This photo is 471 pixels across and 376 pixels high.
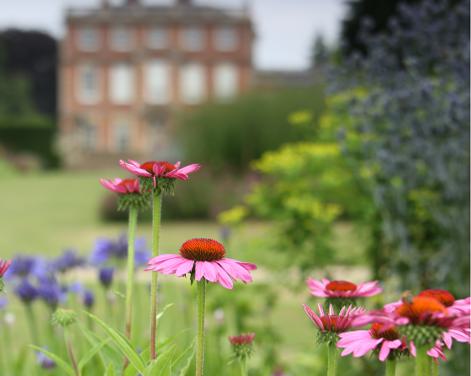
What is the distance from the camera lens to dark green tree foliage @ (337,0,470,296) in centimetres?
332

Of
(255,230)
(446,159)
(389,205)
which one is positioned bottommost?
(255,230)

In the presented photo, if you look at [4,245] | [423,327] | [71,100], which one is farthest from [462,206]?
[71,100]

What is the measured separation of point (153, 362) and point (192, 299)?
2.20 m

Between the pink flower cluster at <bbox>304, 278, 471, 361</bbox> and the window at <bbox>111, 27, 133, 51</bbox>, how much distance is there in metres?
37.0

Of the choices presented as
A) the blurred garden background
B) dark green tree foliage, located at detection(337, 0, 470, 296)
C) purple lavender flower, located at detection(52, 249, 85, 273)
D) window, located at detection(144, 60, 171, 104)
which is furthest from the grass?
window, located at detection(144, 60, 171, 104)

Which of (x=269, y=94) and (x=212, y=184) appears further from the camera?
(x=269, y=94)

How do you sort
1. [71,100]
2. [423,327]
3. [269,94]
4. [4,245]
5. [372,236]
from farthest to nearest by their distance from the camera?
[71,100] → [269,94] → [4,245] → [372,236] → [423,327]

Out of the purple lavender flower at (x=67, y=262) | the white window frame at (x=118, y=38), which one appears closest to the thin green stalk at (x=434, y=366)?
the purple lavender flower at (x=67, y=262)

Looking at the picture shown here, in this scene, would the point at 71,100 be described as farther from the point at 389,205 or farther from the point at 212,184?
the point at 389,205

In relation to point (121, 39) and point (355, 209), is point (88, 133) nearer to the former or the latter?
point (121, 39)

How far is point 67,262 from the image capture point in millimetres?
2543

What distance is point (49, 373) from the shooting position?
214cm

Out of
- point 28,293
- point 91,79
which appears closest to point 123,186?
point 28,293

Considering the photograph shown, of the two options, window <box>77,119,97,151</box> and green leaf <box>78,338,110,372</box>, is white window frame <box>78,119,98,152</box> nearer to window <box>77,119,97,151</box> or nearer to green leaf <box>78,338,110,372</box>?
window <box>77,119,97,151</box>
